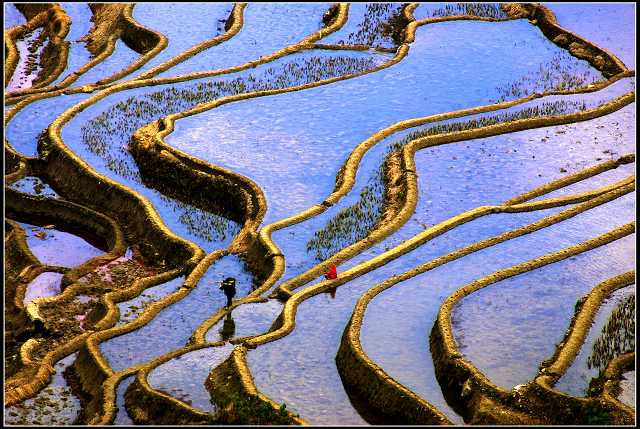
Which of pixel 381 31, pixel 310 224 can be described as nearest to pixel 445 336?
pixel 310 224

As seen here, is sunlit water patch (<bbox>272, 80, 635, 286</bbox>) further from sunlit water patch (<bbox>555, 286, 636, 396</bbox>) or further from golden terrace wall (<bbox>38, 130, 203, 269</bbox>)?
sunlit water patch (<bbox>555, 286, 636, 396</bbox>)

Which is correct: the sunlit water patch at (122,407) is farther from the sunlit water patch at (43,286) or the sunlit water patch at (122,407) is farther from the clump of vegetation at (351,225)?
the clump of vegetation at (351,225)

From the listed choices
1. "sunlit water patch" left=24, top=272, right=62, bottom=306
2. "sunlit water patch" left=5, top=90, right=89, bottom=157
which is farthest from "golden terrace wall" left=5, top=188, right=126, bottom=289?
"sunlit water patch" left=5, top=90, right=89, bottom=157

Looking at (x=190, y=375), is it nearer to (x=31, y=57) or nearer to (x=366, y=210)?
(x=366, y=210)

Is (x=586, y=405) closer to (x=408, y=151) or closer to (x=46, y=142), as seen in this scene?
(x=408, y=151)

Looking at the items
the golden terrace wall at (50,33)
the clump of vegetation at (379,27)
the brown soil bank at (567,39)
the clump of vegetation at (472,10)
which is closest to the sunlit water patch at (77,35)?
the golden terrace wall at (50,33)

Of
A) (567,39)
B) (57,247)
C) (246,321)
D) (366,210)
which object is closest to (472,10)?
(567,39)

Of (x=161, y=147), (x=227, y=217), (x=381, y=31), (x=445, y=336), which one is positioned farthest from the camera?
(x=381, y=31)

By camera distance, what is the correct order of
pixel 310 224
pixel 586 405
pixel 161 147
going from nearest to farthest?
pixel 586 405 → pixel 310 224 → pixel 161 147
